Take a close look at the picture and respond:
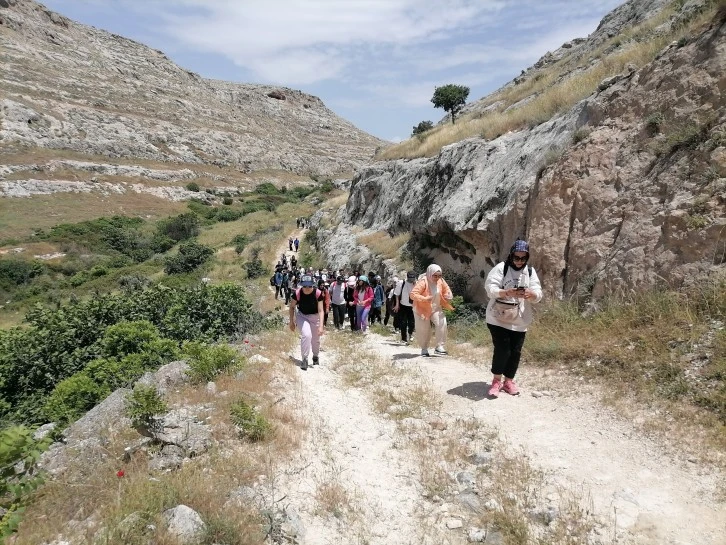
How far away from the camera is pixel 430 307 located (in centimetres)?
840

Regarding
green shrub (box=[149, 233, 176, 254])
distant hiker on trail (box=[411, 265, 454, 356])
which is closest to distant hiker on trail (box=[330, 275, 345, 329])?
distant hiker on trail (box=[411, 265, 454, 356])

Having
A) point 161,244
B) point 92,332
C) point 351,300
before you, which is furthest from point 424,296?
point 161,244

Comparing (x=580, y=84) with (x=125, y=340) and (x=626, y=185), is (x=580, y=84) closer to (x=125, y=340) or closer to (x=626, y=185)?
(x=626, y=185)

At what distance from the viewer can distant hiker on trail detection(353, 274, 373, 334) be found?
38.5 feet

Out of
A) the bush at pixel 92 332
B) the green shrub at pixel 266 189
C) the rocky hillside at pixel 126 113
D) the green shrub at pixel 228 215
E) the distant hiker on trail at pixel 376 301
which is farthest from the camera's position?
the green shrub at pixel 266 189

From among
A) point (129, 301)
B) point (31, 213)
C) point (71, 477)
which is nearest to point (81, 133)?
point (31, 213)

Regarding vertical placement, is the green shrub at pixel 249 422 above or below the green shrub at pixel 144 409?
below

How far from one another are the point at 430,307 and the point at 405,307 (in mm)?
2146

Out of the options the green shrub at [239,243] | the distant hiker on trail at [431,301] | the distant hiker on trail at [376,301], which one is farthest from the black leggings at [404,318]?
the green shrub at [239,243]

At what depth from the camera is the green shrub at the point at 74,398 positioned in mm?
6844

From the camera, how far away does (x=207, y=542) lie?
126 inches

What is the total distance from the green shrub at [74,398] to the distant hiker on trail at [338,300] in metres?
6.30

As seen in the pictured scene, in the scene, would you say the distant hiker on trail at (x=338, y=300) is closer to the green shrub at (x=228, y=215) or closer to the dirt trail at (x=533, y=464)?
the dirt trail at (x=533, y=464)

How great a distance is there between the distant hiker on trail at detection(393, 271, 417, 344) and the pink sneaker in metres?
4.28
